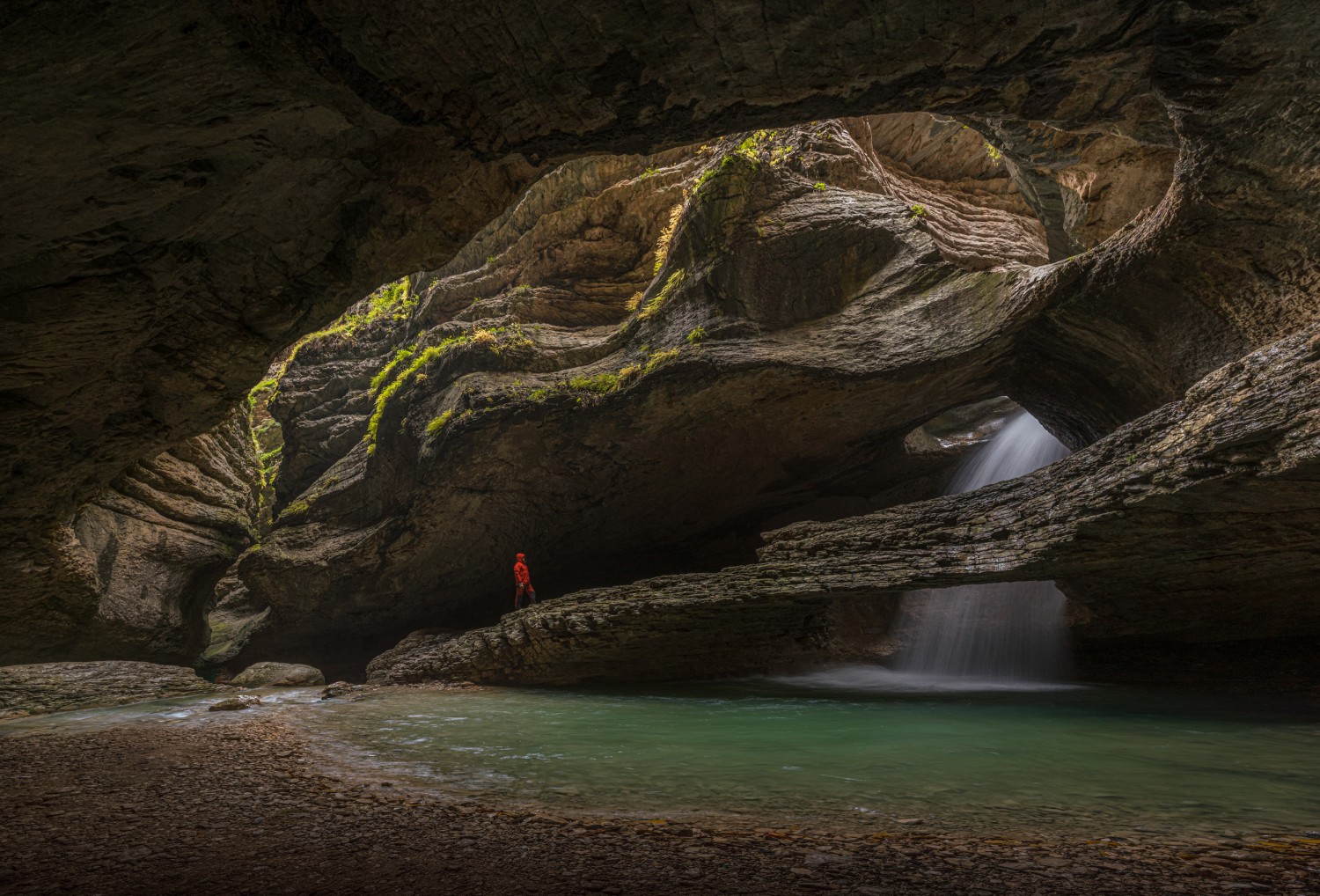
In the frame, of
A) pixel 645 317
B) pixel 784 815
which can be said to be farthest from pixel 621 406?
pixel 784 815

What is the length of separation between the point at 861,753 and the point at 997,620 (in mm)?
9237

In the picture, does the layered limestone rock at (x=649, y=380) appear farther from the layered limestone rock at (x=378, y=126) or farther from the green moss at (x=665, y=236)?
the layered limestone rock at (x=378, y=126)

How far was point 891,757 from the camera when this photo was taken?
425 centimetres

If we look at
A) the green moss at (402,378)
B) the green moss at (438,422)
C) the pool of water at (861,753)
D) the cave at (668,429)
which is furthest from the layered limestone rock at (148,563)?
the green moss at (438,422)

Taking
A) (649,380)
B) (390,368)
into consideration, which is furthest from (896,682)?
(390,368)

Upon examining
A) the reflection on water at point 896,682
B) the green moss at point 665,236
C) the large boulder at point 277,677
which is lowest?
the large boulder at point 277,677

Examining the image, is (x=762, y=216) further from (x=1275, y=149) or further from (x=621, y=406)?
(x=1275, y=149)

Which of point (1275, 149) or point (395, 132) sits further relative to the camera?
point (1275, 149)

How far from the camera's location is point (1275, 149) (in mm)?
5371

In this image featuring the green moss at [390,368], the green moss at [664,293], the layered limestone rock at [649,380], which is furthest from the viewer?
the green moss at [390,368]

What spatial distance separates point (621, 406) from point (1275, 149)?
27.4ft

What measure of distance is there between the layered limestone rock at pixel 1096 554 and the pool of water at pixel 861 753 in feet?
3.79

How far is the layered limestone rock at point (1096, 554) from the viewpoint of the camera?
4.95m

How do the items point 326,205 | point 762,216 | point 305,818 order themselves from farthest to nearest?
point 762,216, point 326,205, point 305,818
